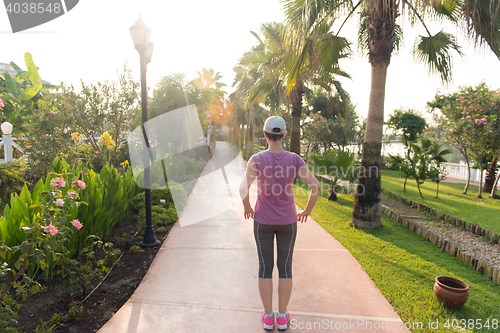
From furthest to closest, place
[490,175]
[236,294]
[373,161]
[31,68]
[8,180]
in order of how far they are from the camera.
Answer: [31,68] < [490,175] < [8,180] < [373,161] < [236,294]

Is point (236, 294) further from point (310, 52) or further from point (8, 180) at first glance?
point (8, 180)

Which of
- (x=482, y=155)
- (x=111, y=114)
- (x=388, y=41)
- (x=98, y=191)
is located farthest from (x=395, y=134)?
(x=98, y=191)

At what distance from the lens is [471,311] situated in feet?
9.68

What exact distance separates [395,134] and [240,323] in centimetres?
3504

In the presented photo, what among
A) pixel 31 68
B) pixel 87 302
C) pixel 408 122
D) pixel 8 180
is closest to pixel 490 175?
pixel 87 302

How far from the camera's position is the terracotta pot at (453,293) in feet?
9.48

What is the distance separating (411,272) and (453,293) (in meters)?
0.99

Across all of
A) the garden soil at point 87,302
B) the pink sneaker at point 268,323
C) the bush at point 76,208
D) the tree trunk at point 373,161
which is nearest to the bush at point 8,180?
the bush at point 76,208

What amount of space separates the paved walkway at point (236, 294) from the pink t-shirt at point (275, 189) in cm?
107

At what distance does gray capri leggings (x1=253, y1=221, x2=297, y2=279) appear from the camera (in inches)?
99.8

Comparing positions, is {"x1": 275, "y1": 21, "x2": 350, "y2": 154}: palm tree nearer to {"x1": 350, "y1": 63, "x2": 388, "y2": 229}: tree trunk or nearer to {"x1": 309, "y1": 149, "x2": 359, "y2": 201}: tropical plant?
{"x1": 350, "y1": 63, "x2": 388, "y2": 229}: tree trunk

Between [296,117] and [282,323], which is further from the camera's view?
[296,117]

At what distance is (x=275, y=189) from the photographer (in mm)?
2477

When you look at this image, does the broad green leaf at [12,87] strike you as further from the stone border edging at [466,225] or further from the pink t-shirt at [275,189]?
the stone border edging at [466,225]
